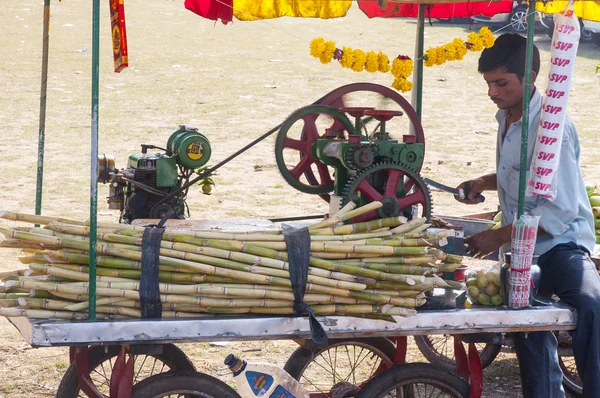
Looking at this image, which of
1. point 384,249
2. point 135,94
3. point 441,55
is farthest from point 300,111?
point 135,94

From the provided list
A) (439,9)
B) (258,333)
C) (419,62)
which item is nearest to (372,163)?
(258,333)

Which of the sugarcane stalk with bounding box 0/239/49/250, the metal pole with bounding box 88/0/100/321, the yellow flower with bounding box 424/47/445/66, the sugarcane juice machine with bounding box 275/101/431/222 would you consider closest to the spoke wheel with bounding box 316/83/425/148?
the sugarcane juice machine with bounding box 275/101/431/222

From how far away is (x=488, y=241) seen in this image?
412cm

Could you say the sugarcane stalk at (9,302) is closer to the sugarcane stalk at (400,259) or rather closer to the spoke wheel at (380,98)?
the sugarcane stalk at (400,259)

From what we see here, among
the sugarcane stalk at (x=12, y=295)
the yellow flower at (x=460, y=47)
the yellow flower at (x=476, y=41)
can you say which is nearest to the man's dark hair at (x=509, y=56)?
the yellow flower at (x=476, y=41)

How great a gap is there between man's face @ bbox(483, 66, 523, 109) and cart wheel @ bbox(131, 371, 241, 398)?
1906 mm

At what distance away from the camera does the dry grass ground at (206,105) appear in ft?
29.7

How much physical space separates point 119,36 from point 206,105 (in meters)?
10.0

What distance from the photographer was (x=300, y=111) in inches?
182

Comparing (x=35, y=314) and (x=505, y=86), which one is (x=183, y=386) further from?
(x=505, y=86)

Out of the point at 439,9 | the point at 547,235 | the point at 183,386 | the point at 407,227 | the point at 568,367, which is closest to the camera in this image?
the point at 183,386

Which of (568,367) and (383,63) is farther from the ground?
(383,63)

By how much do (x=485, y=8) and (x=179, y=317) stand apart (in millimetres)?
3256

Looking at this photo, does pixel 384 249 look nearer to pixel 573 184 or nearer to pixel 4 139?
pixel 573 184
